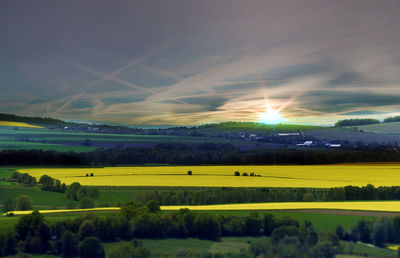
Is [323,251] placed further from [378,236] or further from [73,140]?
[73,140]

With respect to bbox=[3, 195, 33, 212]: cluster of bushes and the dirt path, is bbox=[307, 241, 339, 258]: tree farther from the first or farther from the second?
bbox=[3, 195, 33, 212]: cluster of bushes

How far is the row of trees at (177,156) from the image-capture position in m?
9.33

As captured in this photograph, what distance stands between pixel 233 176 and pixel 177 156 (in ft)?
5.26

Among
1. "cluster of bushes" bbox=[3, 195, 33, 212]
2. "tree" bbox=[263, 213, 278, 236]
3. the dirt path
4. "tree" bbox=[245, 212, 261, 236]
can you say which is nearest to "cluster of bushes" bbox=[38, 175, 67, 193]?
"cluster of bushes" bbox=[3, 195, 33, 212]

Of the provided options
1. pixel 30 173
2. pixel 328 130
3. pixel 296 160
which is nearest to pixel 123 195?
pixel 30 173

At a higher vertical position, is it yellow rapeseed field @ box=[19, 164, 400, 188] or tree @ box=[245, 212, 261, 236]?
yellow rapeseed field @ box=[19, 164, 400, 188]

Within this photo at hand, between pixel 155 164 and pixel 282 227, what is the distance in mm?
3538

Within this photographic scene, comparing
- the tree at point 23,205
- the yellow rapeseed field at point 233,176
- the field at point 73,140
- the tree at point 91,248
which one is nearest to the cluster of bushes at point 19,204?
the tree at point 23,205

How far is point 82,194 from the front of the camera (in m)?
9.11

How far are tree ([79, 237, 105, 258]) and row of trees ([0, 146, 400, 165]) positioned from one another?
6.62ft

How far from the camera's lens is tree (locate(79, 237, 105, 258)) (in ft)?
26.4

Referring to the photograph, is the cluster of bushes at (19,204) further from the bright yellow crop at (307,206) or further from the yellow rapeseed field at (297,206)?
the bright yellow crop at (307,206)

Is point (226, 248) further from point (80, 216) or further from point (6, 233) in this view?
point (6, 233)

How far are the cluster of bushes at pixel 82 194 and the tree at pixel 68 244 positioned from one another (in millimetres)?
971
